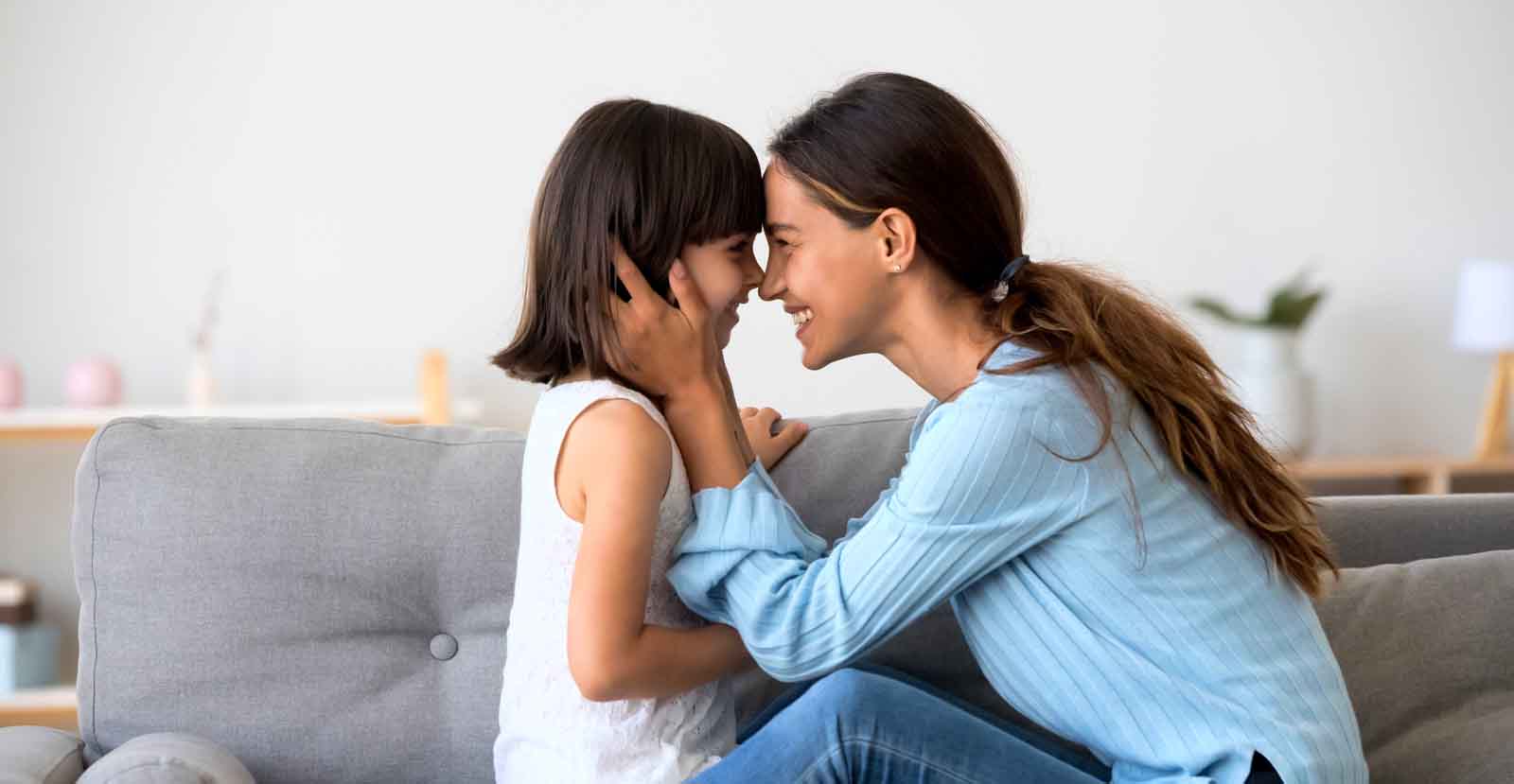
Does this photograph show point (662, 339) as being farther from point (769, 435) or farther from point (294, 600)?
point (294, 600)

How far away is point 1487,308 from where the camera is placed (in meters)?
3.95

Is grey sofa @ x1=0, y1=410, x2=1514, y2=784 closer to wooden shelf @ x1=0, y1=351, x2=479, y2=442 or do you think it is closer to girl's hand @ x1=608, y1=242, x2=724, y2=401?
girl's hand @ x1=608, y1=242, x2=724, y2=401

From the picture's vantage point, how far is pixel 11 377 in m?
3.31

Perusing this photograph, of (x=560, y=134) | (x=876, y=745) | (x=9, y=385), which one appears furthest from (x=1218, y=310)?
(x=9, y=385)

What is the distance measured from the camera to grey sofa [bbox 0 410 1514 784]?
1542mm

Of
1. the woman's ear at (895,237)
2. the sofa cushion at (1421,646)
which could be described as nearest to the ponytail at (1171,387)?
the woman's ear at (895,237)

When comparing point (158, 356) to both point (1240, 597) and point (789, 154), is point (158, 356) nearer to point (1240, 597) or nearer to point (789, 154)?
point (789, 154)

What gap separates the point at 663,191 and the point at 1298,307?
294 cm

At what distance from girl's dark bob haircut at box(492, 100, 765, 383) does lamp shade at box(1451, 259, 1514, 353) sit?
3276 millimetres

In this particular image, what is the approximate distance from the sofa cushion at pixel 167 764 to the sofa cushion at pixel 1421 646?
1.21 metres

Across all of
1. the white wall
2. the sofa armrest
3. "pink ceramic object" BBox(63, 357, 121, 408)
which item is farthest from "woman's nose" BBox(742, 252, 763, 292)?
"pink ceramic object" BBox(63, 357, 121, 408)

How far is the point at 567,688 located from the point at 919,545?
0.36 m

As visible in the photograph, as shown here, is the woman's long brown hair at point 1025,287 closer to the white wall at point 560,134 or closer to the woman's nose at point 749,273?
the woman's nose at point 749,273

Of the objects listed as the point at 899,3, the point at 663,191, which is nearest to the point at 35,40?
the point at 899,3
